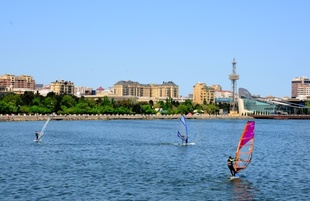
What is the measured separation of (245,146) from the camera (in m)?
38.7

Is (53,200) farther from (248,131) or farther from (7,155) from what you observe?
(7,155)

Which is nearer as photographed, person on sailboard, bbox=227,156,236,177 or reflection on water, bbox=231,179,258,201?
reflection on water, bbox=231,179,258,201

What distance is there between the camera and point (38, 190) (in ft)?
109

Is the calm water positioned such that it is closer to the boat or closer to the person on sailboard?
the person on sailboard

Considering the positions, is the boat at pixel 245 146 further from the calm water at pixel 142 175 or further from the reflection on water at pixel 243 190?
the reflection on water at pixel 243 190

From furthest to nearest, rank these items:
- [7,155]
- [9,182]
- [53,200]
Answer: [7,155], [9,182], [53,200]

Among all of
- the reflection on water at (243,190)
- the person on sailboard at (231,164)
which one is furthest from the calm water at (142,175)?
the person on sailboard at (231,164)

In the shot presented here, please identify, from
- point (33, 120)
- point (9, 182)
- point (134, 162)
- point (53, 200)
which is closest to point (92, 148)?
point (134, 162)

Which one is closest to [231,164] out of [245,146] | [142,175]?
[245,146]

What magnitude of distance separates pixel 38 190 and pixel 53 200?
117 inches

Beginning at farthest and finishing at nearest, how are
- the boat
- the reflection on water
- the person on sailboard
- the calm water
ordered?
the boat → the person on sailboard → the calm water → the reflection on water

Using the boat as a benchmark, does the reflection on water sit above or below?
below

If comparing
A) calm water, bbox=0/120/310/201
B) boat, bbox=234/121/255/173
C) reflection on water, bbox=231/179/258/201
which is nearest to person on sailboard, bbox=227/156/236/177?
boat, bbox=234/121/255/173

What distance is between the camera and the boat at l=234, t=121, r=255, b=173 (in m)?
38.3
